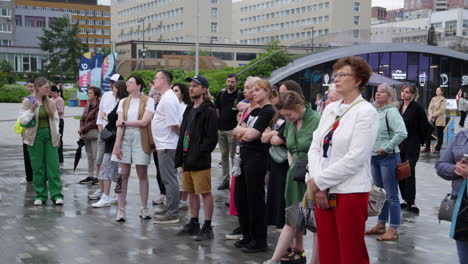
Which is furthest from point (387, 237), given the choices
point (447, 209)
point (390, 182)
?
point (447, 209)

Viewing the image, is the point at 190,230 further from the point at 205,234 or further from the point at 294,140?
the point at 294,140

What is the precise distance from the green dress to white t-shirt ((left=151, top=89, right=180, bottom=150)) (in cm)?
242

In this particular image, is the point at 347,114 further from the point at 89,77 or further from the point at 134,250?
the point at 89,77

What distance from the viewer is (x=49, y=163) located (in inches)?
363

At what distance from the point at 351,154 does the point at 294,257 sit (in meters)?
2.23

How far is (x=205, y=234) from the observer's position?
279 inches

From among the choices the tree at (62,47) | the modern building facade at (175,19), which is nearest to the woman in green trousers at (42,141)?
the modern building facade at (175,19)

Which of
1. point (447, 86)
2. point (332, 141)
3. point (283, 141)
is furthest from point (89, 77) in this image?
point (447, 86)

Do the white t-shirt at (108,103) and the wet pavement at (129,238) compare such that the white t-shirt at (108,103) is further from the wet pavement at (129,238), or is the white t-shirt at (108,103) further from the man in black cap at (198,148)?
the man in black cap at (198,148)

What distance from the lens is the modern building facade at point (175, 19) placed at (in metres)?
119

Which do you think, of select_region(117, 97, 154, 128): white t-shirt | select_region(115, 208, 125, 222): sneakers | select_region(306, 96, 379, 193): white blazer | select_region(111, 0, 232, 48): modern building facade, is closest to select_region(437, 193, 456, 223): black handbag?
select_region(306, 96, 379, 193): white blazer

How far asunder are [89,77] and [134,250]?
2360 centimetres

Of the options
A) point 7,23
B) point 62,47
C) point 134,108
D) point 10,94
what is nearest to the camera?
point 134,108

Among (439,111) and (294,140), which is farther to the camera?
(439,111)
